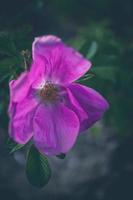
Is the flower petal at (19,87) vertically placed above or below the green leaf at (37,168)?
above

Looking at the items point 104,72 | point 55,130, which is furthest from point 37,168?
point 104,72

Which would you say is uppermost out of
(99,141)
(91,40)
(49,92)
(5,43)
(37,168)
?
(5,43)

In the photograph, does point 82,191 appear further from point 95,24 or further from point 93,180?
point 95,24

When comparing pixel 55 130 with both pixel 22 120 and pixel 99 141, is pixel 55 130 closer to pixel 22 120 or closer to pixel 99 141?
pixel 22 120

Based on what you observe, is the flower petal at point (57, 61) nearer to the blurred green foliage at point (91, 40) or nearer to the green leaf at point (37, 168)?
the blurred green foliage at point (91, 40)

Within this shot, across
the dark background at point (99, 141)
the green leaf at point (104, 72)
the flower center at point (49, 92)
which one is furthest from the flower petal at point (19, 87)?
the dark background at point (99, 141)

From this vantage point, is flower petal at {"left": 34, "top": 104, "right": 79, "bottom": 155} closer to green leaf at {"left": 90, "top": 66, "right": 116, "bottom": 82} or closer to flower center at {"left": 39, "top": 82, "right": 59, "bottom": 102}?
flower center at {"left": 39, "top": 82, "right": 59, "bottom": 102}

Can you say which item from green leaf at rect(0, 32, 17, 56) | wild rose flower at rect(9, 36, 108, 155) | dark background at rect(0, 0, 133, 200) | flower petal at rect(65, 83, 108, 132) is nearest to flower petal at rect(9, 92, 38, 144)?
Answer: wild rose flower at rect(9, 36, 108, 155)
